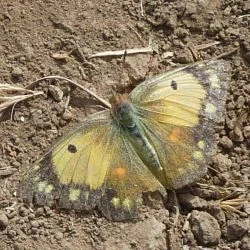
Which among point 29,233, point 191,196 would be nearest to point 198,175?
point 191,196

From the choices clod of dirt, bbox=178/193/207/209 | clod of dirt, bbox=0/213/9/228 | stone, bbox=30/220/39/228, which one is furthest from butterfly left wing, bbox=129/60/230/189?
clod of dirt, bbox=0/213/9/228

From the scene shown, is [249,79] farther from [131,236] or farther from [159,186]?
[131,236]

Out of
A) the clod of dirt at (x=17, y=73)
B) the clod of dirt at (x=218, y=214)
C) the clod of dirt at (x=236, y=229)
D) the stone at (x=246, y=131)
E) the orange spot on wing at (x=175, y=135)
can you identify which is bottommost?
the clod of dirt at (x=236, y=229)

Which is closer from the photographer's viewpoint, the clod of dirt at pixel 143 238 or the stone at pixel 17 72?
the clod of dirt at pixel 143 238

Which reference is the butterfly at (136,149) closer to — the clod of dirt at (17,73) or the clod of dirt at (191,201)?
the clod of dirt at (191,201)

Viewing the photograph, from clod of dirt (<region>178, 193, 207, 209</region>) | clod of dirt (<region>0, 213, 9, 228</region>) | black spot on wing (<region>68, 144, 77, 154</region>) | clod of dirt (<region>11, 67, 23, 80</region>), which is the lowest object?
clod of dirt (<region>0, 213, 9, 228</region>)

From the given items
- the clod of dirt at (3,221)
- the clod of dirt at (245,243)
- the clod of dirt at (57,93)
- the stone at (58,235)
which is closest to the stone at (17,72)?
the clod of dirt at (57,93)

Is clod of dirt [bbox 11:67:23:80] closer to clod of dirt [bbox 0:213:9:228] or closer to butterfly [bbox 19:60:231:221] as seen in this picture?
butterfly [bbox 19:60:231:221]

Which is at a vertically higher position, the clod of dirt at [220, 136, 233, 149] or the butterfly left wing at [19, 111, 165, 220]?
the clod of dirt at [220, 136, 233, 149]
